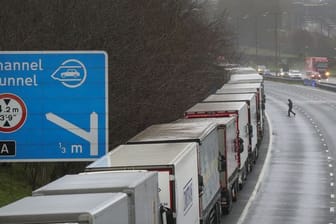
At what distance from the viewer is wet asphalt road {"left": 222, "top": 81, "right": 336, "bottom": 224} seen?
2956cm

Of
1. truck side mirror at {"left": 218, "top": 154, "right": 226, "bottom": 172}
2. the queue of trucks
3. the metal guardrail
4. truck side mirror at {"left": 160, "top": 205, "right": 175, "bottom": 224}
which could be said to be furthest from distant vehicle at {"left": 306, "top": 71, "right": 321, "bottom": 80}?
truck side mirror at {"left": 160, "top": 205, "right": 175, "bottom": 224}

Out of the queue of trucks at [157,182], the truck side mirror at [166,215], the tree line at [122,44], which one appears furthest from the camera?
the tree line at [122,44]

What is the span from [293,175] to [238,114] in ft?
26.9

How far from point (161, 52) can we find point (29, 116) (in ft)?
81.6

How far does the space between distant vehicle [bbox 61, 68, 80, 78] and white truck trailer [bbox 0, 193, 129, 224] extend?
139 centimetres

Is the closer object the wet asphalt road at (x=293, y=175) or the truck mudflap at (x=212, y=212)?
the truck mudflap at (x=212, y=212)

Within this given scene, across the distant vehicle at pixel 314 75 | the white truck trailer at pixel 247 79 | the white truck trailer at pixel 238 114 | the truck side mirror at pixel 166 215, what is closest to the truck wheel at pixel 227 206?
the white truck trailer at pixel 238 114

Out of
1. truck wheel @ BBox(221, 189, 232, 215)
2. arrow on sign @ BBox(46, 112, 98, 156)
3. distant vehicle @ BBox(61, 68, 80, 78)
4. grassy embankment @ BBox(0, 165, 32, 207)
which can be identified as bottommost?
truck wheel @ BBox(221, 189, 232, 215)

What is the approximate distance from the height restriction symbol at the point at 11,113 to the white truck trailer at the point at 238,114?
65.5ft

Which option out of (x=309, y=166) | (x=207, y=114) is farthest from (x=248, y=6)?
(x=207, y=114)

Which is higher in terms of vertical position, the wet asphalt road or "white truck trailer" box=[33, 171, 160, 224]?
"white truck trailer" box=[33, 171, 160, 224]

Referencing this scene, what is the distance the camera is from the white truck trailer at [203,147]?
20.3m

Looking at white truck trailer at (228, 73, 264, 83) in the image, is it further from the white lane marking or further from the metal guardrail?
the metal guardrail

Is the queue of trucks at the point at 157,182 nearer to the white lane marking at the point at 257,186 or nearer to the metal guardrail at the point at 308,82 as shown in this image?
the white lane marking at the point at 257,186
